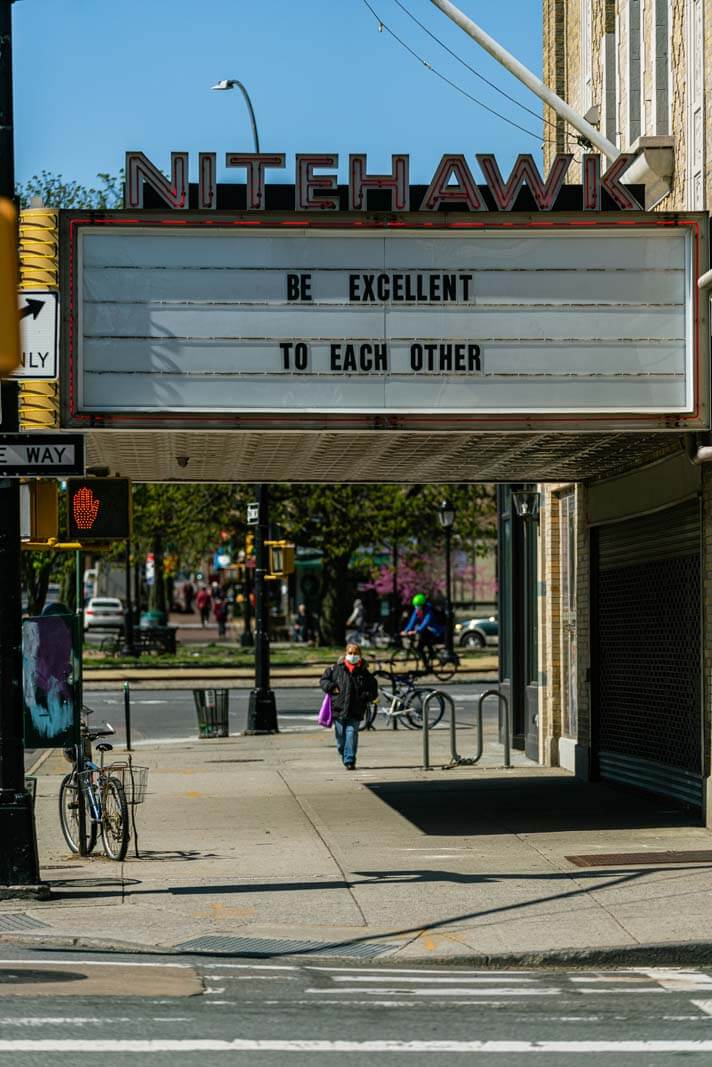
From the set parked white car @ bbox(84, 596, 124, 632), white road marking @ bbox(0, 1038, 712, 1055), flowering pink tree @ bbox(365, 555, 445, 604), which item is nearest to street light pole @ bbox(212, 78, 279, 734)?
white road marking @ bbox(0, 1038, 712, 1055)

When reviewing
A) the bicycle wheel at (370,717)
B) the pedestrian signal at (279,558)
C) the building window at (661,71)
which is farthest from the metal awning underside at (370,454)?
the bicycle wheel at (370,717)

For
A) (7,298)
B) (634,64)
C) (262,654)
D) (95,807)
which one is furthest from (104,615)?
(7,298)

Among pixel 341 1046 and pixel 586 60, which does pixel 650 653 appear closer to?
pixel 586 60

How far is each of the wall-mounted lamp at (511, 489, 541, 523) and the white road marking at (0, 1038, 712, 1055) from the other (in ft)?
46.2

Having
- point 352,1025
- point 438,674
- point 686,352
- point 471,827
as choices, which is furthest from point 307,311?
point 438,674

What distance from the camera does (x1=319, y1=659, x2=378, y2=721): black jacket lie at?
66.9 ft

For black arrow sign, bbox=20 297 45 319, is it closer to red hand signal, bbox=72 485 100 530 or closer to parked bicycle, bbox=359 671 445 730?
red hand signal, bbox=72 485 100 530

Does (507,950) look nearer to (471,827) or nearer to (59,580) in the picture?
(471,827)

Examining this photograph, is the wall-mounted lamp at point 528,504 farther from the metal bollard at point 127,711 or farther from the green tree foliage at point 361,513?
the green tree foliage at point 361,513

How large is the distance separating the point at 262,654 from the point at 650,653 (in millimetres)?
10354

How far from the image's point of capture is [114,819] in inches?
527

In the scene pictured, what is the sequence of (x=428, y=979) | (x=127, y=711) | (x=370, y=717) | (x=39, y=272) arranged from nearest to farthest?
(x=428, y=979) < (x=39, y=272) < (x=127, y=711) < (x=370, y=717)

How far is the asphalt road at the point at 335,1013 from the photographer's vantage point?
738 cm

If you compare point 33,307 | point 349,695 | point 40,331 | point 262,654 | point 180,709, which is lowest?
point 180,709
